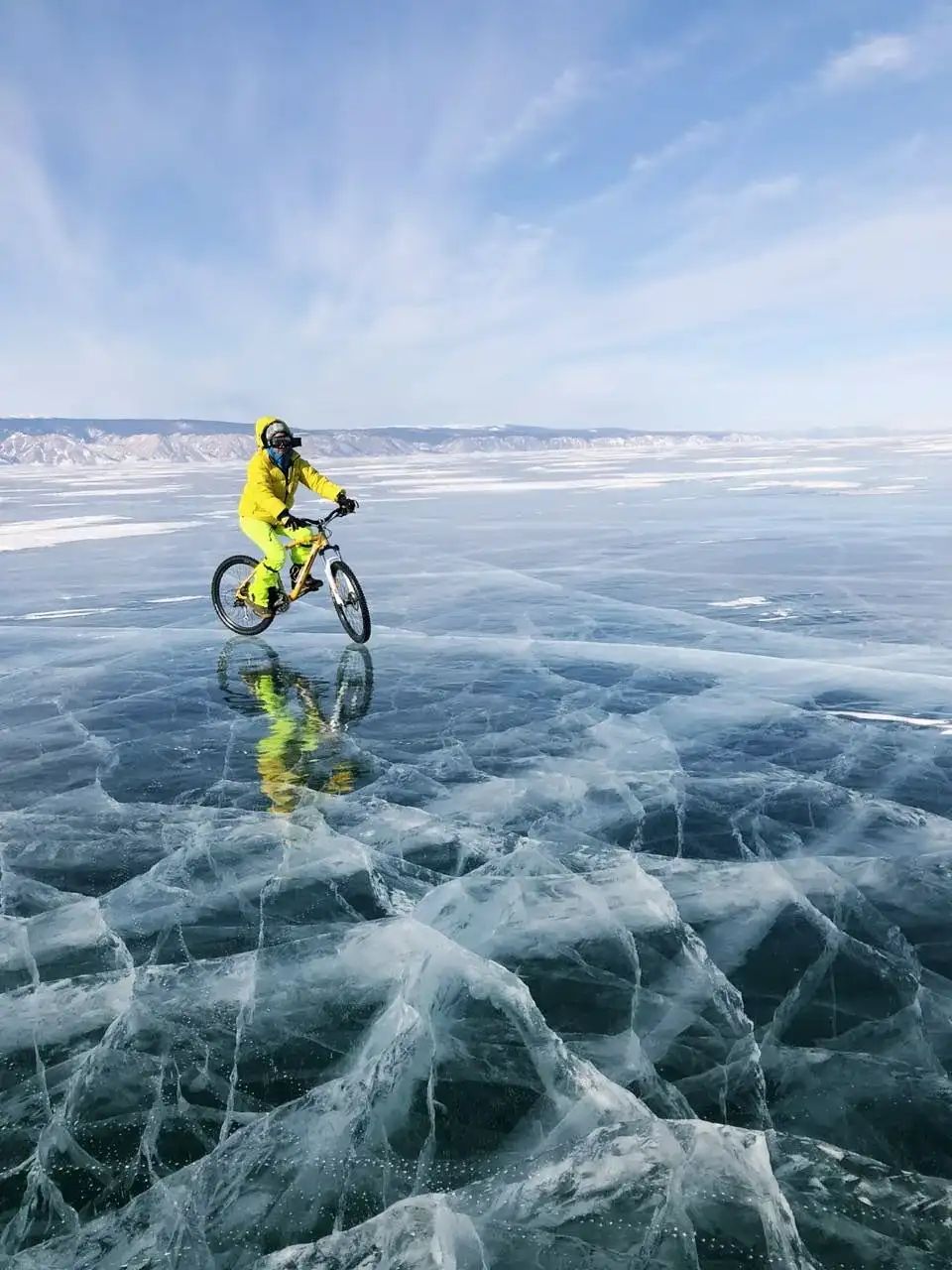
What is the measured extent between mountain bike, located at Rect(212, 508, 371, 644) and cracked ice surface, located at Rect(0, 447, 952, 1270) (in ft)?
3.47

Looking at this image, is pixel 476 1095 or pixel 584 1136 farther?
pixel 476 1095

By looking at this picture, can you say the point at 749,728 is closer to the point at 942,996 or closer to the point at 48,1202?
the point at 942,996

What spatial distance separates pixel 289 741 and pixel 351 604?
115 inches

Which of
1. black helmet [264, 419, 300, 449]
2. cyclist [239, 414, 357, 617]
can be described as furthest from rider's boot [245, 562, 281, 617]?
black helmet [264, 419, 300, 449]

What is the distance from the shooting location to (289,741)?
562cm

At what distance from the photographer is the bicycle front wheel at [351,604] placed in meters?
8.19

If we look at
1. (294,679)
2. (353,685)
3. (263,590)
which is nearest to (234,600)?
(263,590)

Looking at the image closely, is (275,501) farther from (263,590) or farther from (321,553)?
(263,590)

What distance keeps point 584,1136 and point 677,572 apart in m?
10.6

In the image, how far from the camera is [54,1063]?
104 inches

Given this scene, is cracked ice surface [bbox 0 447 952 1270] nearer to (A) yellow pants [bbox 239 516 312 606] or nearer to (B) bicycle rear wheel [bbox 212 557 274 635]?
(A) yellow pants [bbox 239 516 312 606]

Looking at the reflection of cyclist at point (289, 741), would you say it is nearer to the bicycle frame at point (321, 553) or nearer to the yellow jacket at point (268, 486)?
the bicycle frame at point (321, 553)

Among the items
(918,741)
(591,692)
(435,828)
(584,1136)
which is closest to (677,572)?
(591,692)

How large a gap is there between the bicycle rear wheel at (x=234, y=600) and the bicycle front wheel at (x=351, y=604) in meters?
1.00
